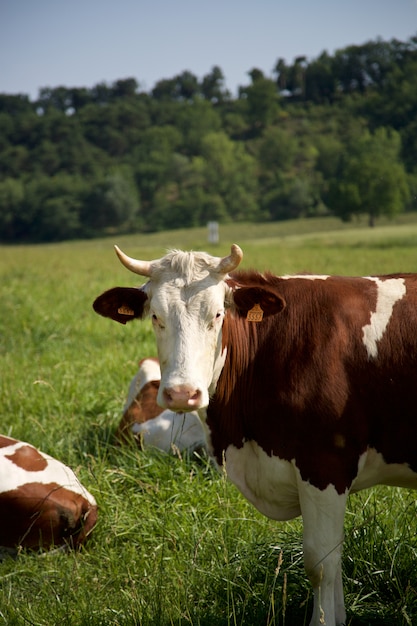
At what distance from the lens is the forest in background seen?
2106 inches

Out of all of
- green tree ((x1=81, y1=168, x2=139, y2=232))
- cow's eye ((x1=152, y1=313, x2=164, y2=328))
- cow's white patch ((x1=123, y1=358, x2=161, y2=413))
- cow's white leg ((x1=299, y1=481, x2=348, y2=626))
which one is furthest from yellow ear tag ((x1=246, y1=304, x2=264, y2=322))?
green tree ((x1=81, y1=168, x2=139, y2=232))

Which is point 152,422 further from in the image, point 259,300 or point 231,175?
point 231,175

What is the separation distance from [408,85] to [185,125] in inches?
2026

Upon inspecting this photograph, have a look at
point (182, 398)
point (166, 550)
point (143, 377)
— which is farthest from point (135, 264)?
point (143, 377)

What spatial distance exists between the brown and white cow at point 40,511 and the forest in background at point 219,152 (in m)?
41.0

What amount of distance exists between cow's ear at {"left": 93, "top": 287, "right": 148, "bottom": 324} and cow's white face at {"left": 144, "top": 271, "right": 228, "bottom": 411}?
181 mm

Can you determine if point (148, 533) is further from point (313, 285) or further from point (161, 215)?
point (161, 215)

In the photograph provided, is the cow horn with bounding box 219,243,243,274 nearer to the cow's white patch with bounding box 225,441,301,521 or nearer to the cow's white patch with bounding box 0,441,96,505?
the cow's white patch with bounding box 225,441,301,521

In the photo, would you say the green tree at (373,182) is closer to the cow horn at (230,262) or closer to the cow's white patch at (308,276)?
the cow's white patch at (308,276)

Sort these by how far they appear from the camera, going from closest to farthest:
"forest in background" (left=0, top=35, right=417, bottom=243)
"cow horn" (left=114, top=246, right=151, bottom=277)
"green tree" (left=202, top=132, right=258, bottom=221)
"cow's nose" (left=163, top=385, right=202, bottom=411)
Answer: "cow's nose" (left=163, top=385, right=202, bottom=411) → "cow horn" (left=114, top=246, right=151, bottom=277) → "forest in background" (left=0, top=35, right=417, bottom=243) → "green tree" (left=202, top=132, right=258, bottom=221)

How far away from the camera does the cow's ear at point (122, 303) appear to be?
372 cm

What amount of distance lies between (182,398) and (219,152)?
9136cm

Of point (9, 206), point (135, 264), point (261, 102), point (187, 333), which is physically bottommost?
point (187, 333)

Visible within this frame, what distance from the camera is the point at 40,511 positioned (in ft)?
15.3
